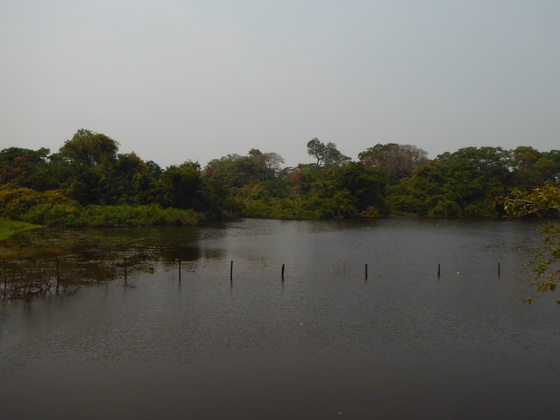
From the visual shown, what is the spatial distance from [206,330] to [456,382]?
33.3 feet

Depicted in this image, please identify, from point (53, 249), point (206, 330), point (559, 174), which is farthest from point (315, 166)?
point (206, 330)

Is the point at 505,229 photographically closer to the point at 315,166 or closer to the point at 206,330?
the point at 206,330

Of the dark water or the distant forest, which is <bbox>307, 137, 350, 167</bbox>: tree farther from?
the dark water

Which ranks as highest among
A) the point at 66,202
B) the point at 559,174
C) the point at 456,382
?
the point at 559,174

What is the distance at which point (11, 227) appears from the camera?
50.6m

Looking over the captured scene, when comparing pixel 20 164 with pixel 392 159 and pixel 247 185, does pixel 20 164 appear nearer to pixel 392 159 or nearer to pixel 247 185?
pixel 247 185

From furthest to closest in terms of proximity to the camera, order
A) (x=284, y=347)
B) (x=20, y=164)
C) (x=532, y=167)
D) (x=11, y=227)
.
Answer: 1. (x=532, y=167)
2. (x=20, y=164)
3. (x=11, y=227)
4. (x=284, y=347)

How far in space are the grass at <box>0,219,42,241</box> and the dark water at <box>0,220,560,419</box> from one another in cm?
2029

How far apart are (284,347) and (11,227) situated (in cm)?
4516

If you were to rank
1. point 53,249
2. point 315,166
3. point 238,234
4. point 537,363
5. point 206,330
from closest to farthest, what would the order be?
point 537,363
point 206,330
point 53,249
point 238,234
point 315,166

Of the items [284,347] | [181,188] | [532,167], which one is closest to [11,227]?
[181,188]

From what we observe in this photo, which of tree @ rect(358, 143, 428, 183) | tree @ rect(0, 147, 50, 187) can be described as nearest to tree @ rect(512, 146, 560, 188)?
tree @ rect(358, 143, 428, 183)

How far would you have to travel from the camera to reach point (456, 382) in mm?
14836

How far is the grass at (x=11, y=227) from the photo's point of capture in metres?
46.5
